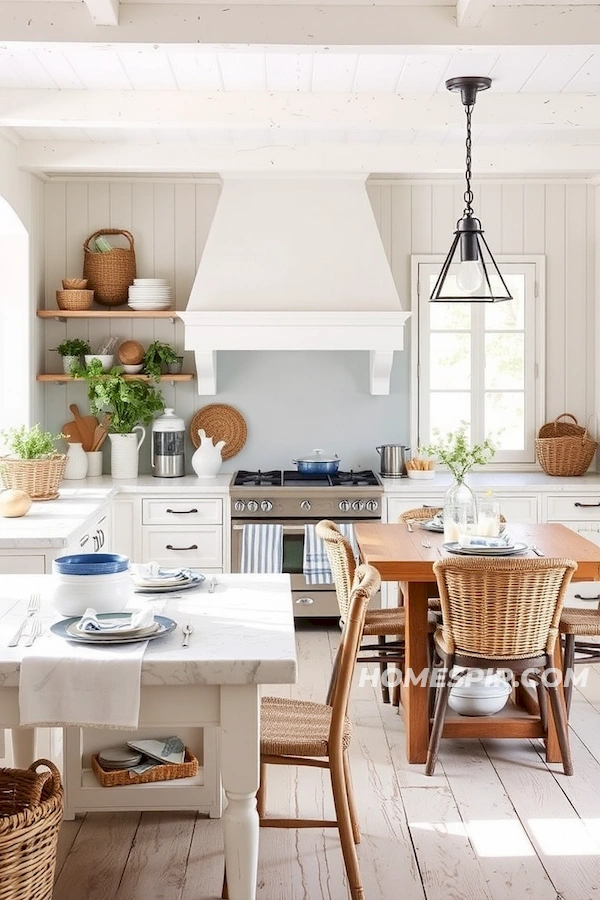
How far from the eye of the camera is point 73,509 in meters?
4.97

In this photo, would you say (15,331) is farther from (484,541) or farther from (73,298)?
(484,541)

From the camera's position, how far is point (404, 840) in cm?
321

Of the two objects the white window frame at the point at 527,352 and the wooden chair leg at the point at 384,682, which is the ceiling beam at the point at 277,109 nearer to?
the white window frame at the point at 527,352

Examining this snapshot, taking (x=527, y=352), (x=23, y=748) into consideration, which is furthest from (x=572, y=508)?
(x=23, y=748)

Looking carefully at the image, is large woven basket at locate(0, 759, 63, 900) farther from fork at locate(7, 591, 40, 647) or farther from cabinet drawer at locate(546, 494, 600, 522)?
cabinet drawer at locate(546, 494, 600, 522)

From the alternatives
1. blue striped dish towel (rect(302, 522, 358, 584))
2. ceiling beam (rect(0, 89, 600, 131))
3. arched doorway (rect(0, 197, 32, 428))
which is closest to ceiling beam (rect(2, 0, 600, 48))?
ceiling beam (rect(0, 89, 600, 131))

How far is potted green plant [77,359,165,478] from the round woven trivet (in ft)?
0.97

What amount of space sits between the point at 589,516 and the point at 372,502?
1.25m

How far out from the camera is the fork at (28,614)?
2.44 meters

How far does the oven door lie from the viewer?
584 centimetres

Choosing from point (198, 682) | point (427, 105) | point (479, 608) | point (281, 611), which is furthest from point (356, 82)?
point (198, 682)

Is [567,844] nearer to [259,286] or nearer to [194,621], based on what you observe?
[194,621]

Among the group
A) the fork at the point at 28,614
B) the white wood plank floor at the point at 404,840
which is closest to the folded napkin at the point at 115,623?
the fork at the point at 28,614

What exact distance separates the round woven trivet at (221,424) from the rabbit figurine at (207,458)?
233 mm
